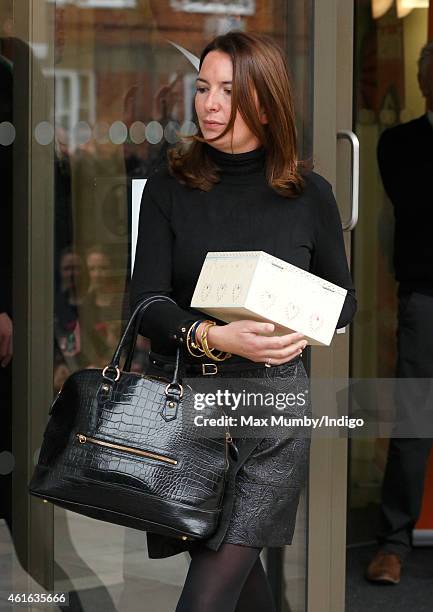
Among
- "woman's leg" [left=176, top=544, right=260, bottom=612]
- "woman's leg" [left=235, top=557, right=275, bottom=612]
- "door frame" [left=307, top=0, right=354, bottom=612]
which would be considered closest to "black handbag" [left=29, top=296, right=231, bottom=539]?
"woman's leg" [left=176, top=544, right=260, bottom=612]

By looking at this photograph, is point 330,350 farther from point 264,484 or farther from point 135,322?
point 135,322

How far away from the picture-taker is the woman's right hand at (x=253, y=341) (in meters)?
2.43

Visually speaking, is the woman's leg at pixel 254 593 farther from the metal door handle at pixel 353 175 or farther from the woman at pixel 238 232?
the metal door handle at pixel 353 175

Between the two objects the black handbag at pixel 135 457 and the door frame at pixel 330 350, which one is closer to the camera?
the black handbag at pixel 135 457

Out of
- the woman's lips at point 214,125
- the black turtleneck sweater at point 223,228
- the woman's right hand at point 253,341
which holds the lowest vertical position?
the woman's right hand at point 253,341

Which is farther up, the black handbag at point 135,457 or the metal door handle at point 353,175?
the metal door handle at point 353,175

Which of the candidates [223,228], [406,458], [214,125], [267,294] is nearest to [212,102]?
[214,125]

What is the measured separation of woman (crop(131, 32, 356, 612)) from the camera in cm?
257

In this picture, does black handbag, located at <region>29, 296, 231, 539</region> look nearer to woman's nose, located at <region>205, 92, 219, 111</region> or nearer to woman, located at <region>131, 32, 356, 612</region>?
woman, located at <region>131, 32, 356, 612</region>

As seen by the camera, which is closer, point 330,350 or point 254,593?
point 254,593

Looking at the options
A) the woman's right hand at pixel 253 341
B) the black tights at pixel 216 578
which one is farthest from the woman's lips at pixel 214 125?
the black tights at pixel 216 578

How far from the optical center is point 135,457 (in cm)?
243

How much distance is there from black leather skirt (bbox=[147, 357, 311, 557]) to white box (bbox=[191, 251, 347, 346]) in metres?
0.20

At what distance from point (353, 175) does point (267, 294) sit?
1.01m
